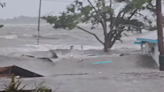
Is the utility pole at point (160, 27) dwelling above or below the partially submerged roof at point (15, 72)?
above

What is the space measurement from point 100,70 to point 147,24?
646 inches

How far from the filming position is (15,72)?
18031mm

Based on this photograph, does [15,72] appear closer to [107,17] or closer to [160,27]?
[160,27]

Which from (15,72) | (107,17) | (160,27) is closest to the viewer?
(160,27)

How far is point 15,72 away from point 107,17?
1900 cm

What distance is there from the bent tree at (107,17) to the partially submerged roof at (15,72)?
14080 millimetres

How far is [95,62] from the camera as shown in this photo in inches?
854

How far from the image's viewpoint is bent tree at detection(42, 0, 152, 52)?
32750mm

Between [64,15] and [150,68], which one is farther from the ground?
[64,15]

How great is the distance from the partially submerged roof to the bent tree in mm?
14080

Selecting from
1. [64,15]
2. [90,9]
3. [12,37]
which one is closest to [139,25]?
[90,9]

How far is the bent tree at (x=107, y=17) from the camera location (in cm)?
3275

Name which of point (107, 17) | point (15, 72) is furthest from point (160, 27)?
point (107, 17)

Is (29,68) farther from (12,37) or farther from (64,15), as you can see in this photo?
(12,37)
